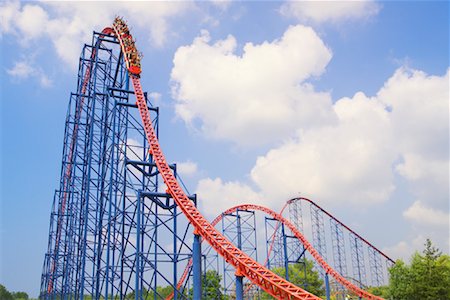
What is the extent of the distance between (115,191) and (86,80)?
11768 mm

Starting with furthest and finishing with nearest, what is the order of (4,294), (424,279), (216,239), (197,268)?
(4,294)
(424,279)
(216,239)
(197,268)

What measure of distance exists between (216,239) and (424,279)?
42.7 ft

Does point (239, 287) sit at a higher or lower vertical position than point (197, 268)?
lower

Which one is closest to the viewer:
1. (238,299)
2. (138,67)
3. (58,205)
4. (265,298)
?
(238,299)

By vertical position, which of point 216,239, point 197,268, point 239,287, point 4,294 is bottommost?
point 239,287

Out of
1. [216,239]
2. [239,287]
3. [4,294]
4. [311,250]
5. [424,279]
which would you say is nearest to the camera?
[239,287]

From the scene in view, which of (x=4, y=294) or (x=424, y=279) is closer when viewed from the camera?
(x=424, y=279)

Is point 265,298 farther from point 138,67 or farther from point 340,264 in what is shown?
point 138,67

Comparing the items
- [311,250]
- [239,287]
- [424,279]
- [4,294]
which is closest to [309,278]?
[311,250]

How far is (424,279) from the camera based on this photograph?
72.7 feet

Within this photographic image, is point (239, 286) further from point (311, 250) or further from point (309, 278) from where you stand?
point (309, 278)

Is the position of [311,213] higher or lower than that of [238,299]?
higher

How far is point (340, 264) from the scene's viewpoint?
32.8 meters

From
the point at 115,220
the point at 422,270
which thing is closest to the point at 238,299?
the point at 115,220
